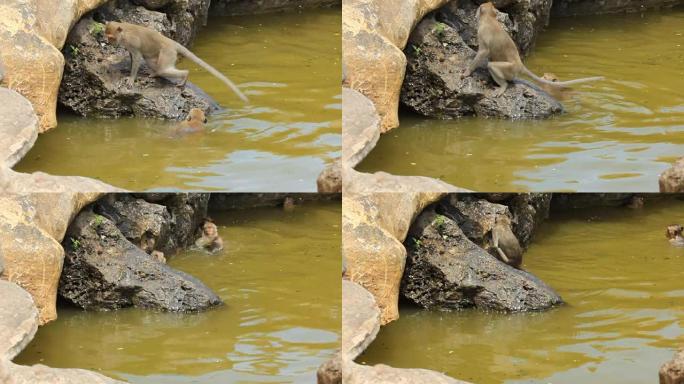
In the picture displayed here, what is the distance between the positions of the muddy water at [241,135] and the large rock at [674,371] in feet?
8.22

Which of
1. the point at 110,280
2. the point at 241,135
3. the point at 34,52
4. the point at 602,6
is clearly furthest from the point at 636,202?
the point at 34,52

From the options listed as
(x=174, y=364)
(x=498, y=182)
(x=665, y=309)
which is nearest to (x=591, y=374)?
(x=665, y=309)

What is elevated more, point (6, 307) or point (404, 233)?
point (404, 233)

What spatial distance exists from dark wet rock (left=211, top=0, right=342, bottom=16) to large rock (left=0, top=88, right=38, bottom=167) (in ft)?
5.72

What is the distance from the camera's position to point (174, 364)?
957 cm

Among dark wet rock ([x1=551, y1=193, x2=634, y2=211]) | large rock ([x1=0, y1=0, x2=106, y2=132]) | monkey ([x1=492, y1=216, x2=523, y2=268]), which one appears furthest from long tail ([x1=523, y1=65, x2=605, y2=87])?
large rock ([x1=0, y1=0, x2=106, y2=132])

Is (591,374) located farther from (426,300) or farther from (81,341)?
(81,341)

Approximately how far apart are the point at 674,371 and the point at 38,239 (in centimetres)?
427

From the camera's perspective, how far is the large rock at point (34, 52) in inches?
375

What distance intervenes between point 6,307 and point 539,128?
375 cm

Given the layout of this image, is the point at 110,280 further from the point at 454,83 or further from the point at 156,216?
the point at 454,83

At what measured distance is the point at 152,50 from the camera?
9867 millimetres

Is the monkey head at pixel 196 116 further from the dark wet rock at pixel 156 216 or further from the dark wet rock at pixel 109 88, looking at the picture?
the dark wet rock at pixel 156 216

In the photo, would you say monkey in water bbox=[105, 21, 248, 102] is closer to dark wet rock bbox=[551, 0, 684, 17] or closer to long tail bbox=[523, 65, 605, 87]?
long tail bbox=[523, 65, 605, 87]
